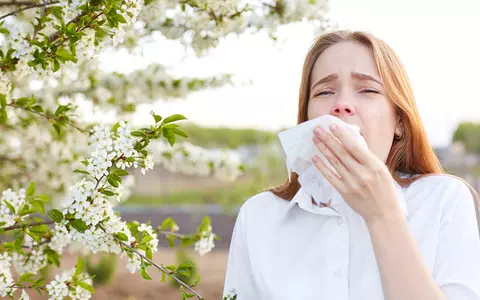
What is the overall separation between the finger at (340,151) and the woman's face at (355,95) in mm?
161

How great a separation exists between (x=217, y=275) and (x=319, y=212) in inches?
287

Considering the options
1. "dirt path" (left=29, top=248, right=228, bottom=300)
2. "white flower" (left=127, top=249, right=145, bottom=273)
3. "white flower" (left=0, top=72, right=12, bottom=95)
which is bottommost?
"dirt path" (left=29, top=248, right=228, bottom=300)

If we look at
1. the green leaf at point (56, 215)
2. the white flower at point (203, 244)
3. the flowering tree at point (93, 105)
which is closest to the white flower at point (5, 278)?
the flowering tree at point (93, 105)

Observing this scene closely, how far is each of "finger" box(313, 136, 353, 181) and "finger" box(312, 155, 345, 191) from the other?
0.06ft

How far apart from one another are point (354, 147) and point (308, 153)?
225mm

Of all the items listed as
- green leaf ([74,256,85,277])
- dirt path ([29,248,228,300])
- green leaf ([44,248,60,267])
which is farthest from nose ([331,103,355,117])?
dirt path ([29,248,228,300])

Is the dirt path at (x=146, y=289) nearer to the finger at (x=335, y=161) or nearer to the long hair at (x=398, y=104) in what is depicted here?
the long hair at (x=398, y=104)

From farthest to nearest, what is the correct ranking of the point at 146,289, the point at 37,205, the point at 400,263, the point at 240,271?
the point at 146,289 < the point at 37,205 < the point at 240,271 < the point at 400,263

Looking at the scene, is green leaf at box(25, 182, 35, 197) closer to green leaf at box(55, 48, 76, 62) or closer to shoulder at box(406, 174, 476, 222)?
green leaf at box(55, 48, 76, 62)

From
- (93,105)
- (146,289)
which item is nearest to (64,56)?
(93,105)

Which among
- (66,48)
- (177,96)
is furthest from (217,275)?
(66,48)

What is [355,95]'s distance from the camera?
1.61m

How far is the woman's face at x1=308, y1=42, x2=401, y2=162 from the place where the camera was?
1.58 metres

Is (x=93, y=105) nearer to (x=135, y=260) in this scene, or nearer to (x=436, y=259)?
(x=135, y=260)
